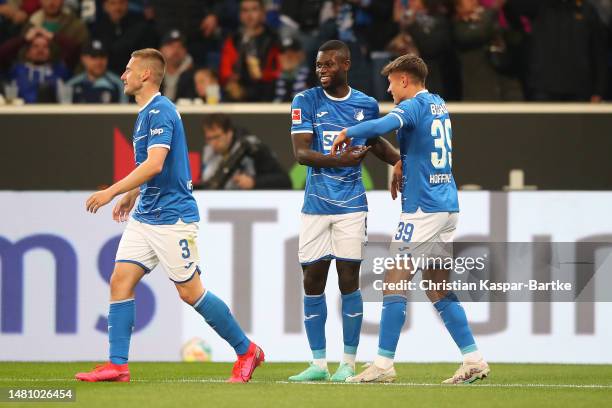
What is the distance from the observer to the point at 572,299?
35.4ft

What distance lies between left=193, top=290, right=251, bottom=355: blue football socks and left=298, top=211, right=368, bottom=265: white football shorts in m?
0.69

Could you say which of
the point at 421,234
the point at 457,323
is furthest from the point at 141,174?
the point at 457,323

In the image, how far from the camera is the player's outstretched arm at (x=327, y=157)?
856 centimetres

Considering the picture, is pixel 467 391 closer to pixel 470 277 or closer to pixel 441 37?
pixel 470 277

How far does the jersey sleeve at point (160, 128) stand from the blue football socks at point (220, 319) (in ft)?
3.30

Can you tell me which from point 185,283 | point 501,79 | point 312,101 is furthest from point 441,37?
point 185,283

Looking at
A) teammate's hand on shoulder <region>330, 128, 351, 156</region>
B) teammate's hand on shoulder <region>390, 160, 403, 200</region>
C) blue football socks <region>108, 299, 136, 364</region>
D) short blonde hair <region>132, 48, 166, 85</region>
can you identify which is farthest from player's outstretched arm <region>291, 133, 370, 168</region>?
blue football socks <region>108, 299, 136, 364</region>

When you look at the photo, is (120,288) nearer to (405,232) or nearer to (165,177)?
(165,177)

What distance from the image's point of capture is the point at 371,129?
26.8 ft

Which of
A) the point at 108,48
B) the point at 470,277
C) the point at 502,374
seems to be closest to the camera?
the point at 502,374

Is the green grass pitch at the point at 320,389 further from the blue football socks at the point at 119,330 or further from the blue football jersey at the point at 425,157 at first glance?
the blue football jersey at the point at 425,157

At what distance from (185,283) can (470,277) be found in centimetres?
306

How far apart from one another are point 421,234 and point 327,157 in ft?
2.56

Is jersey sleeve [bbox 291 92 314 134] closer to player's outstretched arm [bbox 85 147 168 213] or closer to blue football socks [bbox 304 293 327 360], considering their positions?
player's outstretched arm [bbox 85 147 168 213]
